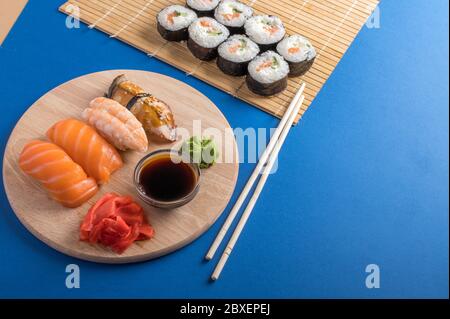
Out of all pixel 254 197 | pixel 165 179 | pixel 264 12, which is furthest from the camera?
pixel 264 12

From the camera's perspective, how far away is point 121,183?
251 centimetres

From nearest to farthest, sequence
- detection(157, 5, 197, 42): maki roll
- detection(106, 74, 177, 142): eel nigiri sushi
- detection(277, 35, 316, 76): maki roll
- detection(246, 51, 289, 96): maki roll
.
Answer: detection(106, 74, 177, 142): eel nigiri sushi, detection(246, 51, 289, 96): maki roll, detection(277, 35, 316, 76): maki roll, detection(157, 5, 197, 42): maki roll

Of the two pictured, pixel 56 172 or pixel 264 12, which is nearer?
pixel 56 172

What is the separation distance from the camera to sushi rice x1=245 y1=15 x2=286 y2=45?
10.1 ft

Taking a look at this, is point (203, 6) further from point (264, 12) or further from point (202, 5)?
point (264, 12)

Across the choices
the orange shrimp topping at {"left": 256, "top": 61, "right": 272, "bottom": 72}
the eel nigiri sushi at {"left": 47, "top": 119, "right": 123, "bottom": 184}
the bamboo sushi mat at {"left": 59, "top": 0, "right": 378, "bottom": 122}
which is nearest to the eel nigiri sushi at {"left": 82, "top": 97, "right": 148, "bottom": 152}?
the eel nigiri sushi at {"left": 47, "top": 119, "right": 123, "bottom": 184}

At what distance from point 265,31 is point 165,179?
1169 mm

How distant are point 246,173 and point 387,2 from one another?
5.78 ft

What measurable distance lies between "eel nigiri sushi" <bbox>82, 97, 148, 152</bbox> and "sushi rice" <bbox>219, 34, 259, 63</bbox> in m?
0.72

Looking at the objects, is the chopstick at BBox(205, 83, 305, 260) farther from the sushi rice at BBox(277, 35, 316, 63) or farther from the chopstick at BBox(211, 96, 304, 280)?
the sushi rice at BBox(277, 35, 316, 63)

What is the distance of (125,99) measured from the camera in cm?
267

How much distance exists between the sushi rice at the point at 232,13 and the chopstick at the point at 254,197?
628mm

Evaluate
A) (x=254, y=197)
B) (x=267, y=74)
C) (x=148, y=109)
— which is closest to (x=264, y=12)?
(x=267, y=74)

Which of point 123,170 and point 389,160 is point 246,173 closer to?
point 123,170
